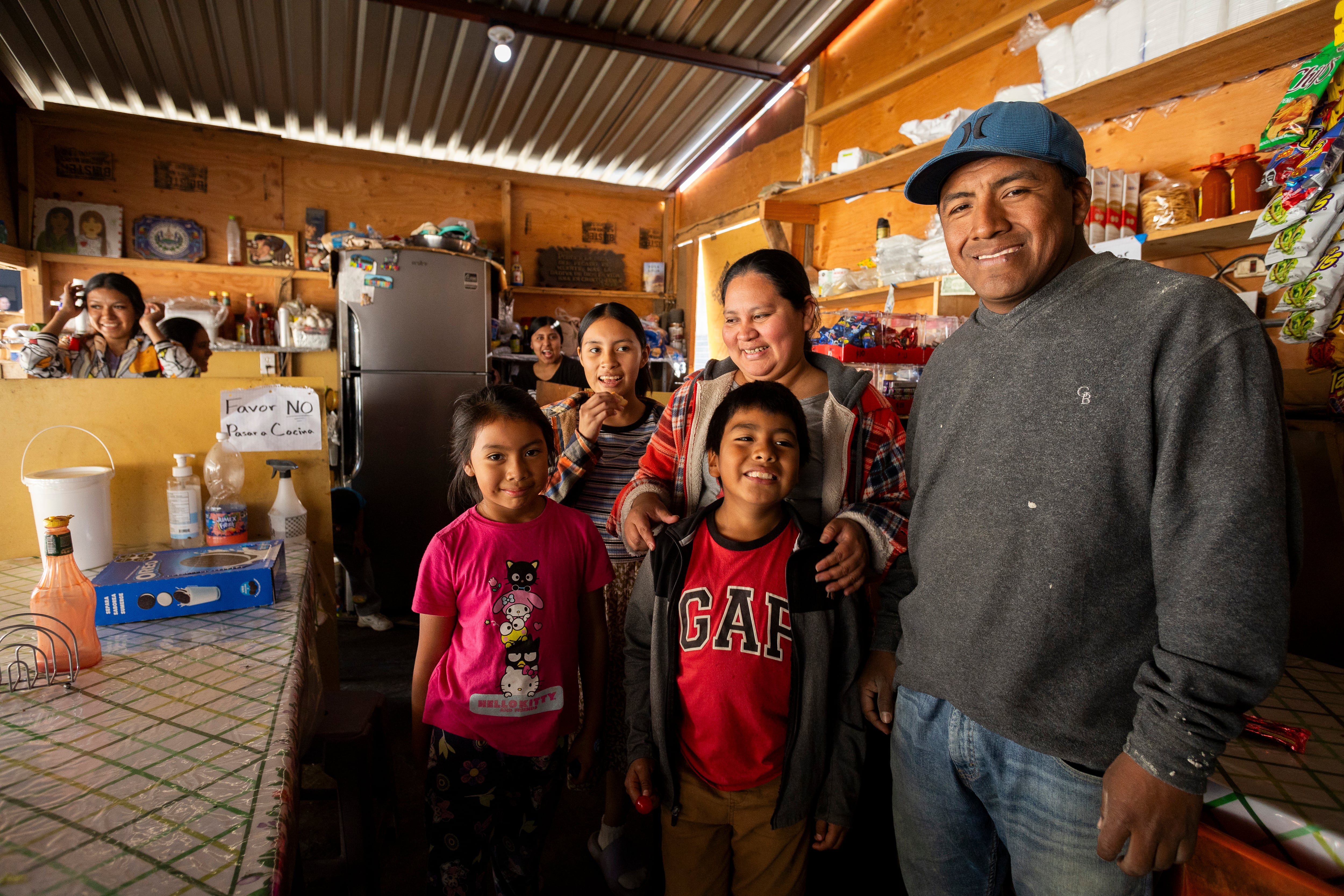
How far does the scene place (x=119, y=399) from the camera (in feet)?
5.65

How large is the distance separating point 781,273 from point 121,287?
2.91 meters

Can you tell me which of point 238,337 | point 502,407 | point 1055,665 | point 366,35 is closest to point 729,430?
point 502,407

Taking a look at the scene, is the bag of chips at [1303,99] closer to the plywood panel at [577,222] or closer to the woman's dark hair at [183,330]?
the woman's dark hair at [183,330]

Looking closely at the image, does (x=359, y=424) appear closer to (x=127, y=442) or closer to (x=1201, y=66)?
(x=127, y=442)

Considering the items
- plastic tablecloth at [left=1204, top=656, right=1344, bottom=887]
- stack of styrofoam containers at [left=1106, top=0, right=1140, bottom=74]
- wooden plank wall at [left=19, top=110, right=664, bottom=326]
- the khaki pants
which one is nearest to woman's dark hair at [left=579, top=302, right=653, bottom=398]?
the khaki pants

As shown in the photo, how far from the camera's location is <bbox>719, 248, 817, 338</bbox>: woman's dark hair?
138cm

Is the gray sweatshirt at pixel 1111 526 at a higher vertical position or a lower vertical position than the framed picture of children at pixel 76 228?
lower

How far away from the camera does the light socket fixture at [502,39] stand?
3617mm

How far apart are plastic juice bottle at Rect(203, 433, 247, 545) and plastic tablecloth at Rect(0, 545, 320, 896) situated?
49 cm

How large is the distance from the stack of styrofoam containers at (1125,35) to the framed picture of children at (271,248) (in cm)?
544

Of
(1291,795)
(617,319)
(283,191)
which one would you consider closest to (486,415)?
(617,319)

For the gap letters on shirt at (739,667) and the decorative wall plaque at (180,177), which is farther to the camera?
the decorative wall plaque at (180,177)

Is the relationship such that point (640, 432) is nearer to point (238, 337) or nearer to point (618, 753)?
point (618, 753)

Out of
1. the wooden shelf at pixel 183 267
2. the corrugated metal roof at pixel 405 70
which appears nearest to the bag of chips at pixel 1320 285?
the corrugated metal roof at pixel 405 70
